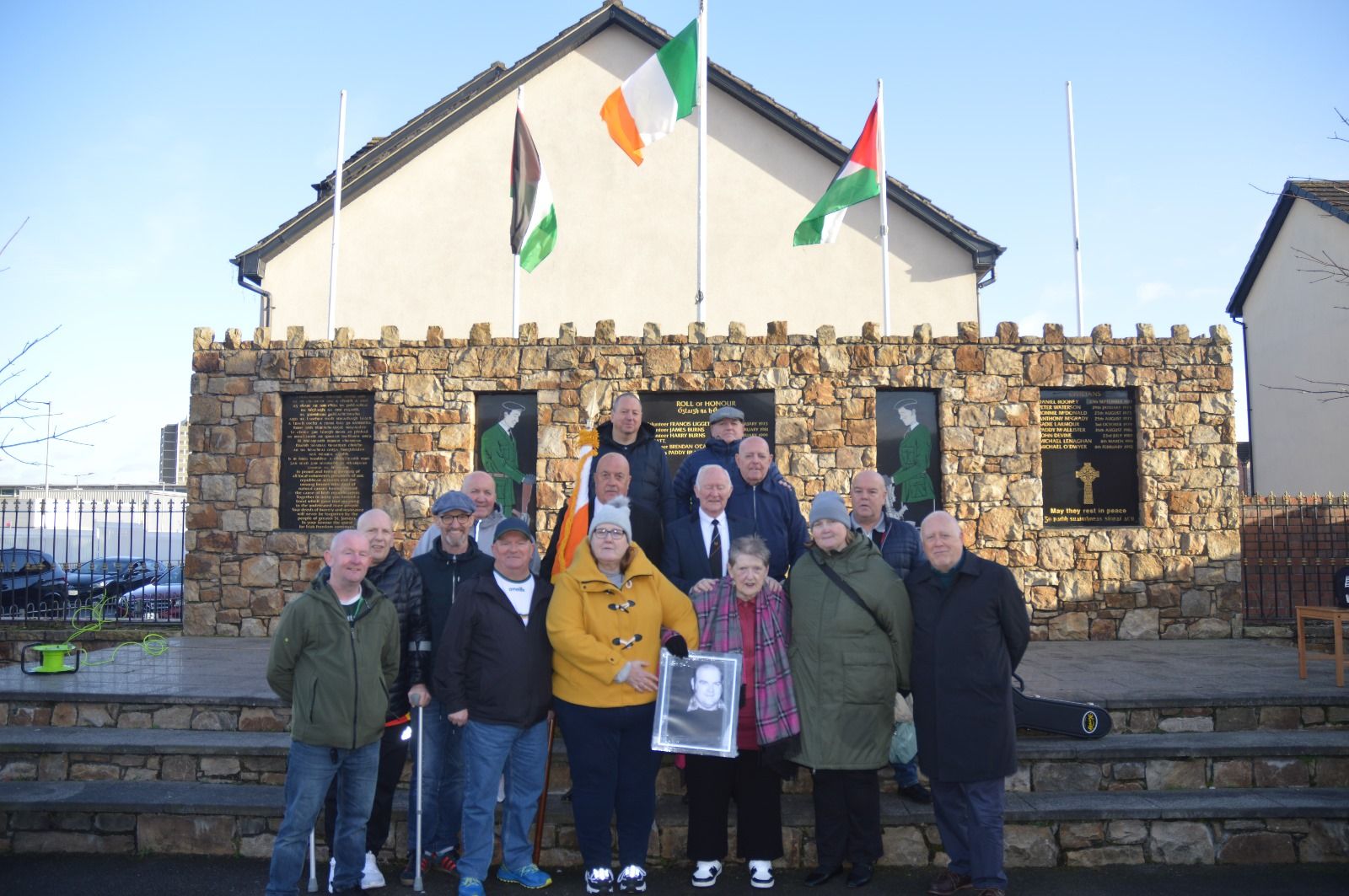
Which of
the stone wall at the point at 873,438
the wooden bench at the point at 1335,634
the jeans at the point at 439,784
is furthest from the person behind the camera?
the stone wall at the point at 873,438

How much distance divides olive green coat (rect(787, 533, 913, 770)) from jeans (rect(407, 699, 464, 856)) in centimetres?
173

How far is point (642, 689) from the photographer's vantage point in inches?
173

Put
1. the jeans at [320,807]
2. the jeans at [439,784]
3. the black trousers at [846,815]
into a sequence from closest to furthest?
1. the jeans at [320,807]
2. the black trousers at [846,815]
3. the jeans at [439,784]

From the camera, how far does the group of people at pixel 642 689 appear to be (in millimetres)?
4289

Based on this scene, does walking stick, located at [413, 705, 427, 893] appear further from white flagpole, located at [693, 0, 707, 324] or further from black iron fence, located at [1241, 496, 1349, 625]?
black iron fence, located at [1241, 496, 1349, 625]

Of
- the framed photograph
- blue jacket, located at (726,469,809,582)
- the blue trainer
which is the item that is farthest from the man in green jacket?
blue jacket, located at (726,469,809,582)

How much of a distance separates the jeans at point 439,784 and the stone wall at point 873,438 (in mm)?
4717

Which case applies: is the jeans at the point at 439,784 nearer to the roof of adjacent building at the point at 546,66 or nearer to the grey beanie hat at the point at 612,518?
the grey beanie hat at the point at 612,518

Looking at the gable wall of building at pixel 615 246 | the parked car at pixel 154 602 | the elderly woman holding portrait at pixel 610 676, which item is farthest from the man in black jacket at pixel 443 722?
the gable wall of building at pixel 615 246

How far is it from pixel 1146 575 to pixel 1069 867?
522 centimetres

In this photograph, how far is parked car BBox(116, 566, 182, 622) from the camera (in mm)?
11203

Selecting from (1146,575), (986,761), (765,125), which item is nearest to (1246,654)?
(1146,575)

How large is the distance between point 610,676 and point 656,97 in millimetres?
8380

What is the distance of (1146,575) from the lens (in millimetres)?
9422
